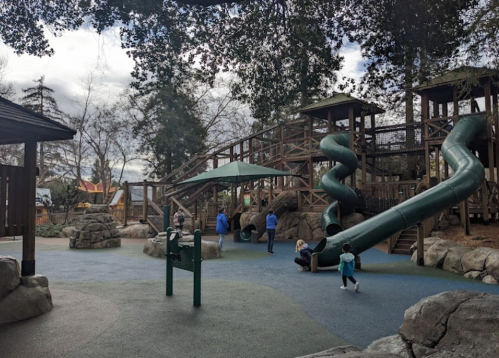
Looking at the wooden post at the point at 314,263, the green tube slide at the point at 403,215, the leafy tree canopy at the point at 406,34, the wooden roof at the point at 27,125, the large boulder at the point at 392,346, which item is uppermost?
the leafy tree canopy at the point at 406,34

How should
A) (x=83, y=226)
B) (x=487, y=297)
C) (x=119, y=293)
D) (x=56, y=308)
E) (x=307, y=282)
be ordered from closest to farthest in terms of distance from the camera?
(x=487, y=297) → (x=56, y=308) → (x=119, y=293) → (x=307, y=282) → (x=83, y=226)

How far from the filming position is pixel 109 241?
619 inches

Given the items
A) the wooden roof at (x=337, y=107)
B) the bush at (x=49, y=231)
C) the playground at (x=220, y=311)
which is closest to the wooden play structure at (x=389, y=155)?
the wooden roof at (x=337, y=107)

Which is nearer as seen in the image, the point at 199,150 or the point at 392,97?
the point at 392,97

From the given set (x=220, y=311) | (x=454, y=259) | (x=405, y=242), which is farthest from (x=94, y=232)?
(x=454, y=259)

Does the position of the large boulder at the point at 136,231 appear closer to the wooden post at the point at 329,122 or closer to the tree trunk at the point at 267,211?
the tree trunk at the point at 267,211

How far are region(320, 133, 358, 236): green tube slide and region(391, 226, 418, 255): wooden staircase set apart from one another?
2.67m

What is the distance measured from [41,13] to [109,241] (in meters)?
9.79

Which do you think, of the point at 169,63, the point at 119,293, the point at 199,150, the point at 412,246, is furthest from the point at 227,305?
the point at 199,150

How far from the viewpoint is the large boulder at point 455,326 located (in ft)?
9.93

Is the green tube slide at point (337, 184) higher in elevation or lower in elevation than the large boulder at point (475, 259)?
higher

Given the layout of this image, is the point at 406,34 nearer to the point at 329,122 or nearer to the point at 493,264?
the point at 493,264

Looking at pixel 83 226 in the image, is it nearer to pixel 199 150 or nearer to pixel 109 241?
pixel 109 241

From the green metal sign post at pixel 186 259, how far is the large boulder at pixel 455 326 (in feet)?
11.5
